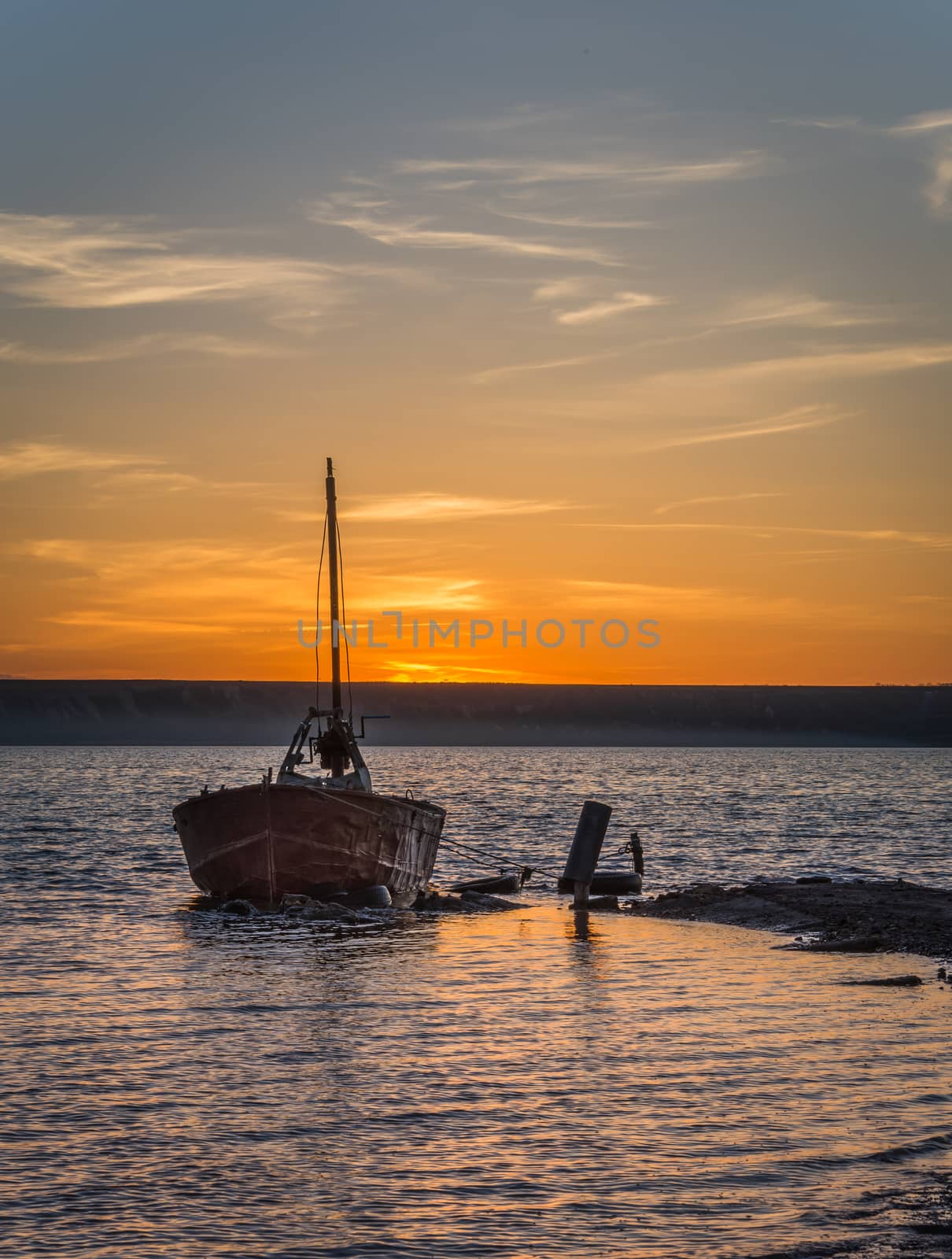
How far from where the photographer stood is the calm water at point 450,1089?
32.6 ft

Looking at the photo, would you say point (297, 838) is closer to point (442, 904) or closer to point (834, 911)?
point (442, 904)

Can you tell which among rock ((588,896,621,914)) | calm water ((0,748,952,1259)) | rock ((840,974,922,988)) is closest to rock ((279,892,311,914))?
calm water ((0,748,952,1259))

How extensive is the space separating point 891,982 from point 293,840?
47.0 ft

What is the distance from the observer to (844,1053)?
15.2m

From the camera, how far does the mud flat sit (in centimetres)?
2409

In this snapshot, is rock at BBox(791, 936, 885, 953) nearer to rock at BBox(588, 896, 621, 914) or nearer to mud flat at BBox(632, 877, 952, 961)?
mud flat at BBox(632, 877, 952, 961)

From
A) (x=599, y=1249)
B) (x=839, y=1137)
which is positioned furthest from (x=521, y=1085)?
(x=599, y=1249)

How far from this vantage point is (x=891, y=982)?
1972 centimetres

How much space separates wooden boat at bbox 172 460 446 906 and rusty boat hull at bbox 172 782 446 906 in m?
0.02

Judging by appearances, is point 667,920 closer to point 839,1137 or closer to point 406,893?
point 406,893

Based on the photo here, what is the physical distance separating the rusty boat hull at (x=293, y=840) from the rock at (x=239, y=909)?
0.81 m

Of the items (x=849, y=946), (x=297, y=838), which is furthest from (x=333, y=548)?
(x=849, y=946)

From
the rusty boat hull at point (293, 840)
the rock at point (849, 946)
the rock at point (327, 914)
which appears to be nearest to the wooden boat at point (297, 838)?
the rusty boat hull at point (293, 840)

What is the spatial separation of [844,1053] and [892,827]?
50.1m
